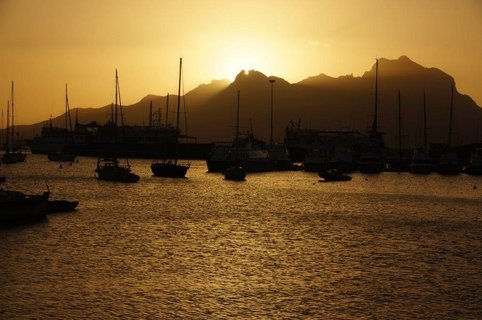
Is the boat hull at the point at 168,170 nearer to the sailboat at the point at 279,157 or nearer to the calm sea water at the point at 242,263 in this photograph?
the calm sea water at the point at 242,263

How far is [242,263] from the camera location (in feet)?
114

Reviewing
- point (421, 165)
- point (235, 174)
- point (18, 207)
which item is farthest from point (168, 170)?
point (421, 165)

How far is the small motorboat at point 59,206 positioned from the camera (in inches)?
2188

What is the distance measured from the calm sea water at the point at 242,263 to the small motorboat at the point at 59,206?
1135 mm

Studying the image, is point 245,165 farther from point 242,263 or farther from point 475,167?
point 242,263

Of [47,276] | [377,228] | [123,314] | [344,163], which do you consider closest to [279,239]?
[377,228]

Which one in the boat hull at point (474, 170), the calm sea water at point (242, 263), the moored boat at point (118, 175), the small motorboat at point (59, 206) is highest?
the boat hull at point (474, 170)

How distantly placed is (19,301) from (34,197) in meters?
25.8

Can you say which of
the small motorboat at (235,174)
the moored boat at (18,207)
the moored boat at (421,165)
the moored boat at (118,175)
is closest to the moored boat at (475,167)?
the moored boat at (421,165)

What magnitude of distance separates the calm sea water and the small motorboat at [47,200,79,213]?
44.7 inches

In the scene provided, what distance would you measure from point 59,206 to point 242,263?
90.5ft

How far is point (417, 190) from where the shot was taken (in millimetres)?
99500

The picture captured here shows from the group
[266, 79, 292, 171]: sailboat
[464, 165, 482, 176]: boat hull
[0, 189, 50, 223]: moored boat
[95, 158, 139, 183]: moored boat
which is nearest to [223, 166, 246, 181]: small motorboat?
[95, 158, 139, 183]: moored boat

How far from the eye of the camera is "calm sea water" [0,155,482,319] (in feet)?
84.0
